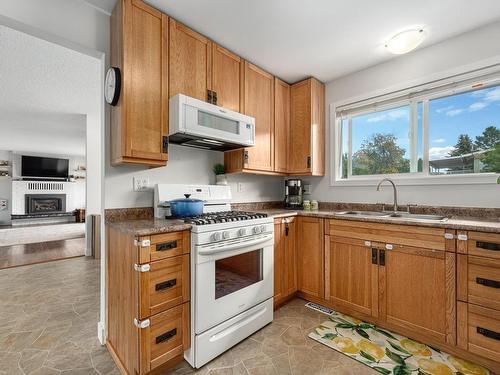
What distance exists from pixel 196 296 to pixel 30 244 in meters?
5.85

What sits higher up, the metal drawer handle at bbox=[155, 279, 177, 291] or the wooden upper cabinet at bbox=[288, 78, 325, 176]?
the wooden upper cabinet at bbox=[288, 78, 325, 176]

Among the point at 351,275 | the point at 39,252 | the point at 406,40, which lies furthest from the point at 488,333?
the point at 39,252

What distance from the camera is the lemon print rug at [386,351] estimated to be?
1.59 m

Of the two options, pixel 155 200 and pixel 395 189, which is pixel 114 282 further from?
pixel 395 189

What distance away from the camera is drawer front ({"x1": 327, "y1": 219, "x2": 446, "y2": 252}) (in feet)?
5.78

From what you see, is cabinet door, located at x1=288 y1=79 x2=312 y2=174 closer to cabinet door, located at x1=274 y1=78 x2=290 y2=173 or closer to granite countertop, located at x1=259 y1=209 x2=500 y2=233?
cabinet door, located at x1=274 y1=78 x2=290 y2=173

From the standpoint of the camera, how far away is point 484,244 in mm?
1561

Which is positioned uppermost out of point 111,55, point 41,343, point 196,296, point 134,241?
point 111,55

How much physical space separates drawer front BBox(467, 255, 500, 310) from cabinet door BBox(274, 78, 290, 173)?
1878 mm

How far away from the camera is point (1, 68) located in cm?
280

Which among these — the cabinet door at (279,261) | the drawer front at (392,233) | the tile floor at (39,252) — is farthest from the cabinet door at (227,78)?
the tile floor at (39,252)

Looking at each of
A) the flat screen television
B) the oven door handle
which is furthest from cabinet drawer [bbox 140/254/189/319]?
the flat screen television

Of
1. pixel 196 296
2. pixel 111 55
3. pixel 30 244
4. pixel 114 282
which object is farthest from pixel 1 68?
pixel 30 244

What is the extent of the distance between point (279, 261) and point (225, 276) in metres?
0.76
